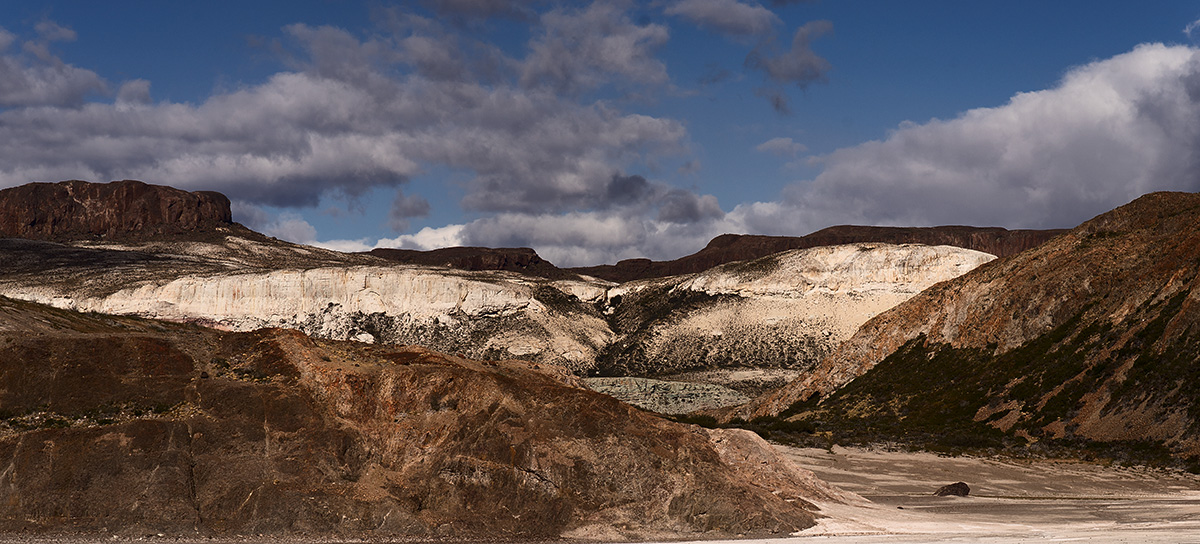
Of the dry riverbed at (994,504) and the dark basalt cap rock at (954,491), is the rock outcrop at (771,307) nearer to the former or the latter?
the dry riverbed at (994,504)

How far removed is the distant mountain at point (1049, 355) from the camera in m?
34.7

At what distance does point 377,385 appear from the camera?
62.2 feet

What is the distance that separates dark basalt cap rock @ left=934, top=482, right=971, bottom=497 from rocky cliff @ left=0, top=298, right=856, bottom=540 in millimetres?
7067

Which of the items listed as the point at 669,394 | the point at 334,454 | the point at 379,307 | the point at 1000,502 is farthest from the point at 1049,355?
the point at 379,307

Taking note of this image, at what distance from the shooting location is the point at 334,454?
17641 millimetres

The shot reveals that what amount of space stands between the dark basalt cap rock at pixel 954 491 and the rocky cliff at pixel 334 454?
7.07m

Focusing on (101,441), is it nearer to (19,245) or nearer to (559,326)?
(559,326)

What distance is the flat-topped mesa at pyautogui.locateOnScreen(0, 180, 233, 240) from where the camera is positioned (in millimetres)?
143500

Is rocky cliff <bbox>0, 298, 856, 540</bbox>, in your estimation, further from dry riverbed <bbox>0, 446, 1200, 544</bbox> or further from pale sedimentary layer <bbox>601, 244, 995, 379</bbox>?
pale sedimentary layer <bbox>601, 244, 995, 379</bbox>

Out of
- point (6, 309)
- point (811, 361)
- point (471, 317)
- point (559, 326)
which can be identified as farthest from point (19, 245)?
point (6, 309)

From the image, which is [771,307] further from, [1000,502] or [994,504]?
[994,504]

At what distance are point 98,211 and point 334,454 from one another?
5834 inches

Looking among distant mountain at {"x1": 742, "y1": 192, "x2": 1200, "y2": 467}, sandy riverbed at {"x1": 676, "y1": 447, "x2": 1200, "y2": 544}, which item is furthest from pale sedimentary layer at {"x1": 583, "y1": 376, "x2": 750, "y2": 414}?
sandy riverbed at {"x1": 676, "y1": 447, "x2": 1200, "y2": 544}

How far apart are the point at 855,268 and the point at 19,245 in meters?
96.7
